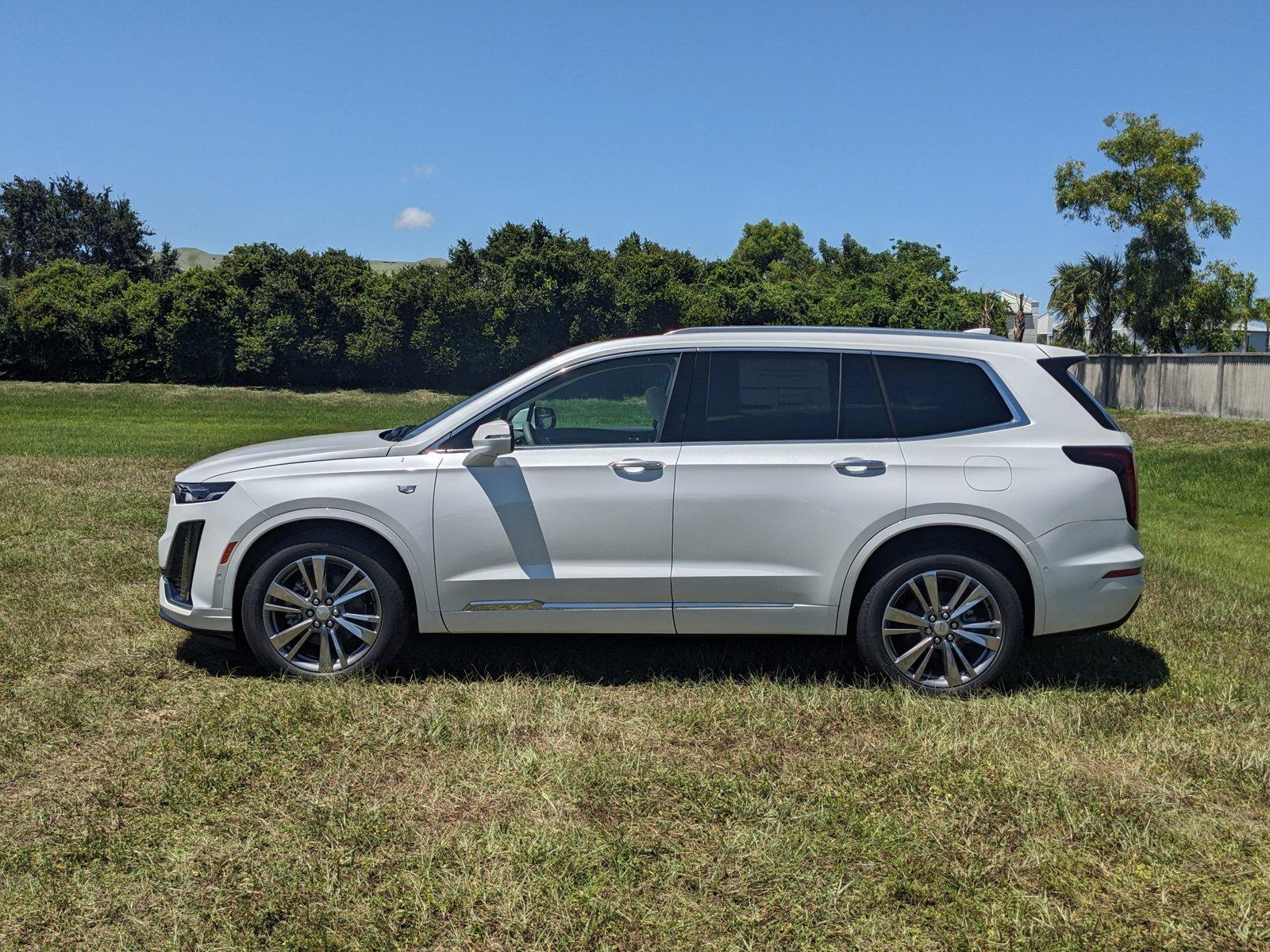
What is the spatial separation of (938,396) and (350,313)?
51939 millimetres

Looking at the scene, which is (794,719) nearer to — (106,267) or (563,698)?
(563,698)

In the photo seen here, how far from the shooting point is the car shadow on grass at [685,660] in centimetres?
614

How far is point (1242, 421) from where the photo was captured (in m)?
29.6

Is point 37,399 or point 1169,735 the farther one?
point 37,399

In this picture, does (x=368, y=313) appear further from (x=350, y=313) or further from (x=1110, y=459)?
(x=1110, y=459)

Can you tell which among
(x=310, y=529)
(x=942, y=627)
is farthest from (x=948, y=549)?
(x=310, y=529)

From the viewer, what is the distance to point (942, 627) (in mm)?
5746

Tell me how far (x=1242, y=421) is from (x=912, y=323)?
41.7 m

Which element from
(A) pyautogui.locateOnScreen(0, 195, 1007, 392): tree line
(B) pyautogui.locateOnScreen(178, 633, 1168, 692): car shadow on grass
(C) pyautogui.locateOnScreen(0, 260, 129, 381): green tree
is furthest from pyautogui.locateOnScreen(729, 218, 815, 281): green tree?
(B) pyautogui.locateOnScreen(178, 633, 1168, 692): car shadow on grass

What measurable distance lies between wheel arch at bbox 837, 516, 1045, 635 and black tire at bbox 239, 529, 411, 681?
2.26 metres

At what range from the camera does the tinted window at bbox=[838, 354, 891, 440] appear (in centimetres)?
582

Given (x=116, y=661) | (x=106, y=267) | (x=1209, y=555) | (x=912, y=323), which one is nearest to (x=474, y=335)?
(x=106, y=267)

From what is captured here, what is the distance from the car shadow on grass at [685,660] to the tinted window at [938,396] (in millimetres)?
1379

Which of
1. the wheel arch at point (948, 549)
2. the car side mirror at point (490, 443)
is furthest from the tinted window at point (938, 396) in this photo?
the car side mirror at point (490, 443)
